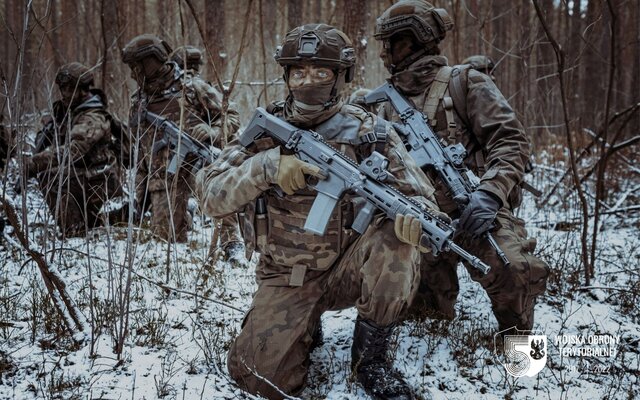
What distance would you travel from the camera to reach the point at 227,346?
3.01 m

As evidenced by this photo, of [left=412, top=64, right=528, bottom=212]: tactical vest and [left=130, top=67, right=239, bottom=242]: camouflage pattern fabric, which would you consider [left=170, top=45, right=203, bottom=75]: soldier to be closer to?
[left=130, top=67, right=239, bottom=242]: camouflage pattern fabric

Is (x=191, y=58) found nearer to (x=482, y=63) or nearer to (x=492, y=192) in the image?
(x=482, y=63)

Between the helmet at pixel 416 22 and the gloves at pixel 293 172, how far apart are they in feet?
4.32

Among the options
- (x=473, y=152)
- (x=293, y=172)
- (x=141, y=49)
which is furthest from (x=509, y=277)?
(x=141, y=49)

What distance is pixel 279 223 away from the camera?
9.39 ft

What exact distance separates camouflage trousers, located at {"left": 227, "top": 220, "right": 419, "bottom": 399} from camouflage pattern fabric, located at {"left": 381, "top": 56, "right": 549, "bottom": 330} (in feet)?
2.16

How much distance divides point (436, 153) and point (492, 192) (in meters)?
0.44

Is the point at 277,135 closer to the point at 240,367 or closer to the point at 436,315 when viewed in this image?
the point at 240,367

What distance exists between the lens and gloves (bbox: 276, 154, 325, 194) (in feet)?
8.41

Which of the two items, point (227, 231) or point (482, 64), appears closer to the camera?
point (482, 64)

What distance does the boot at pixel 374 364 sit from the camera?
248 cm

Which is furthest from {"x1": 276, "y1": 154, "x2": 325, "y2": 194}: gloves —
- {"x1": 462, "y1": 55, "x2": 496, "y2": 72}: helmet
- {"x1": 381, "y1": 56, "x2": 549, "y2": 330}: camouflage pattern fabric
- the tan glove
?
{"x1": 462, "y1": 55, "x2": 496, "y2": 72}: helmet

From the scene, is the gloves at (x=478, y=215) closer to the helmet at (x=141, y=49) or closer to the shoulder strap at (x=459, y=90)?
the shoulder strap at (x=459, y=90)

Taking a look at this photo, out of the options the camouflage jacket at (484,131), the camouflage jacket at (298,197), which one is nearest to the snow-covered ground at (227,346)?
the camouflage jacket at (298,197)
